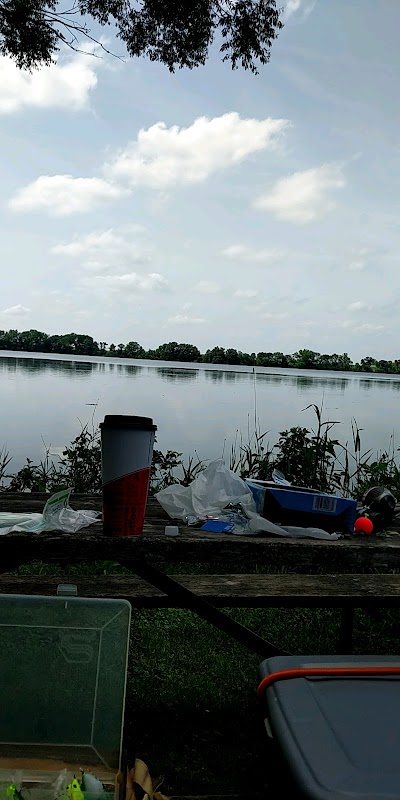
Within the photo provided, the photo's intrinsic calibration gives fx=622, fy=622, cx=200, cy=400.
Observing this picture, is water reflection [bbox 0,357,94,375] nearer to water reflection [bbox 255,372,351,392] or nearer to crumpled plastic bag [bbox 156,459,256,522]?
water reflection [bbox 255,372,351,392]

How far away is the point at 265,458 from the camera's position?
5918mm

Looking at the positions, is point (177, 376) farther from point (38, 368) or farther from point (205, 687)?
point (205, 687)

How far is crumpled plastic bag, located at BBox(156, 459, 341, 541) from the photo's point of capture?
7.26 ft

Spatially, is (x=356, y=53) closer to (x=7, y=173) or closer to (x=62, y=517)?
(x=7, y=173)

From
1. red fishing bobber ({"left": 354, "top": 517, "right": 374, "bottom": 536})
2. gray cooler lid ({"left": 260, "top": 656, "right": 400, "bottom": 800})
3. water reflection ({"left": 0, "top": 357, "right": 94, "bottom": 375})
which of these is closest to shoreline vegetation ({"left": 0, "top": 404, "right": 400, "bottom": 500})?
red fishing bobber ({"left": 354, "top": 517, "right": 374, "bottom": 536})

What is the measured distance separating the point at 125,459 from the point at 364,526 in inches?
37.5

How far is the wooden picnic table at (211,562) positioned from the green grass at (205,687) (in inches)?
19.1

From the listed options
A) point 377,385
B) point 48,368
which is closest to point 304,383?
point 377,385

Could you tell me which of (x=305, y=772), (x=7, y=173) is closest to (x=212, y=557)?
(x=305, y=772)

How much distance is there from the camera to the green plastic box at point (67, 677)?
1585mm

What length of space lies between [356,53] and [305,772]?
33.3 ft

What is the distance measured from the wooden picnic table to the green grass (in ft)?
1.59

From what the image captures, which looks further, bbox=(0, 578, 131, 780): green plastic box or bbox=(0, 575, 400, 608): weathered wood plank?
bbox=(0, 575, 400, 608): weathered wood plank

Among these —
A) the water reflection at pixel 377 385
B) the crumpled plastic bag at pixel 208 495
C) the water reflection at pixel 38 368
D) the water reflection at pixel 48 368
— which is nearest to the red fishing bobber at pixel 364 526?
the crumpled plastic bag at pixel 208 495
